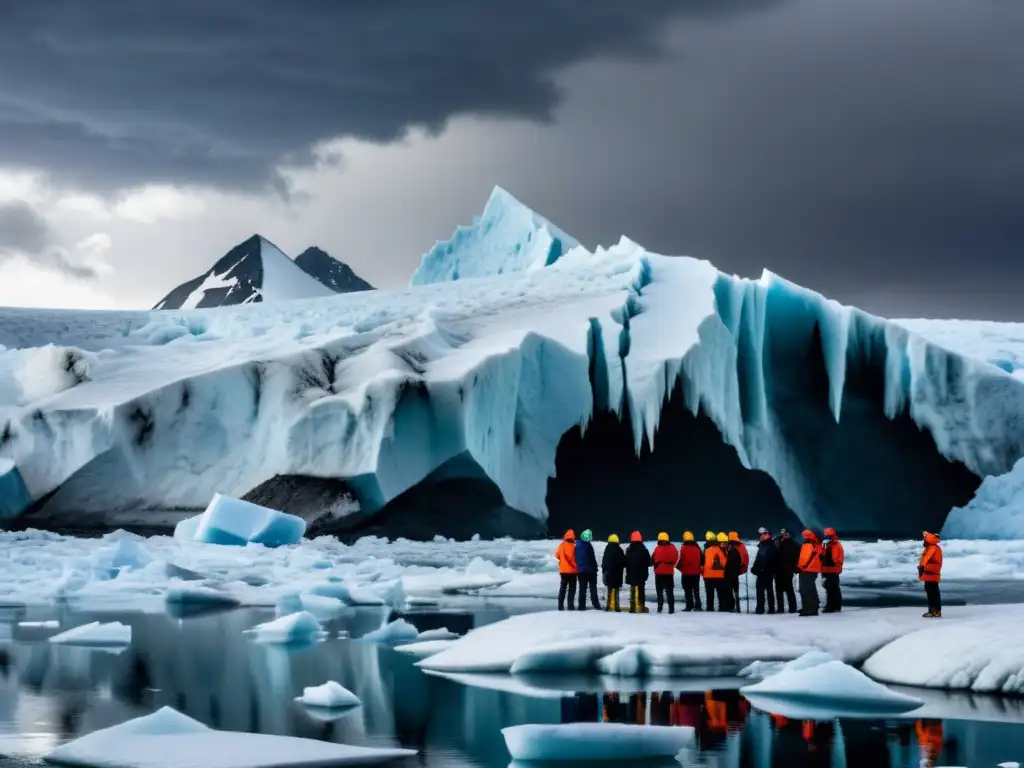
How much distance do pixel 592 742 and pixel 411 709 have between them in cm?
200

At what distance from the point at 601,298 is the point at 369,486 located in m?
8.42

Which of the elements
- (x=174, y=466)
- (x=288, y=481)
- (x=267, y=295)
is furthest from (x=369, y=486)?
(x=267, y=295)

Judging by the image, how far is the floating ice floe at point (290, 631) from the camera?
1298 centimetres

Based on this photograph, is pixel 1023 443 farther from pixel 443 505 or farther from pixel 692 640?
pixel 692 640

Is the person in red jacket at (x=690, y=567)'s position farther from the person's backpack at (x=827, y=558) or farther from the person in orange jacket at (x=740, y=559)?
the person's backpack at (x=827, y=558)

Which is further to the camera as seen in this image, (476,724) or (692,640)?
(692,640)

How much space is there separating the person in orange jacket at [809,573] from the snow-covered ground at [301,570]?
5401 millimetres

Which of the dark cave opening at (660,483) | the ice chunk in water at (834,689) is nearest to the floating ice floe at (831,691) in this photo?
the ice chunk in water at (834,689)

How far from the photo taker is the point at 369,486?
26.7 m

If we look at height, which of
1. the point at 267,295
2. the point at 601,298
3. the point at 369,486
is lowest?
the point at 369,486

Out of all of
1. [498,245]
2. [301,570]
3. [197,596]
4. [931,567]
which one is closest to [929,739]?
[931,567]

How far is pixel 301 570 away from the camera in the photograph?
19.8m

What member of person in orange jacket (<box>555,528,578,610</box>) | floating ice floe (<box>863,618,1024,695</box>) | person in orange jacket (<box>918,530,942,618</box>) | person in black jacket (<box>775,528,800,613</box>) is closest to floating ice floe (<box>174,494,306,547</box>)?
person in orange jacket (<box>555,528,578,610</box>)

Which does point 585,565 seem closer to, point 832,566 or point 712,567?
point 712,567
